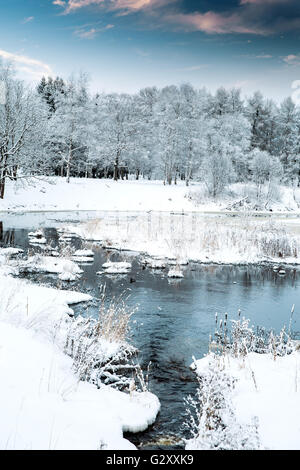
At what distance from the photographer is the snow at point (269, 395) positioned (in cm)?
450

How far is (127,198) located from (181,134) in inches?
563

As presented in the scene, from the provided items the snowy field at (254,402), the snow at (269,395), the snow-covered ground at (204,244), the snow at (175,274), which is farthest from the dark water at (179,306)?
the snow-covered ground at (204,244)

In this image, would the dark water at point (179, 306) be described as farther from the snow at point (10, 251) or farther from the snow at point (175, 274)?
the snow at point (10, 251)

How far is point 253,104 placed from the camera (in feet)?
186

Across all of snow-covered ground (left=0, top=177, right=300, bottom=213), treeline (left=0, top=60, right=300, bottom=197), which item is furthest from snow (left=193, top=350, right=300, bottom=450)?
treeline (left=0, top=60, right=300, bottom=197)

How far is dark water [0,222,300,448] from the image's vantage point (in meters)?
6.36

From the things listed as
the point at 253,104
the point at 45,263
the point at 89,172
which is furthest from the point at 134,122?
the point at 45,263

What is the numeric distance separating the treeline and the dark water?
29460 mm

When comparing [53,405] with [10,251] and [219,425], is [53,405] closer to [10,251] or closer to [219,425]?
[219,425]

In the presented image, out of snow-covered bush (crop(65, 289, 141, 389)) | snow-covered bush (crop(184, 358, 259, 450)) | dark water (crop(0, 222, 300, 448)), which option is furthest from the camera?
dark water (crop(0, 222, 300, 448))

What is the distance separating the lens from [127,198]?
141ft

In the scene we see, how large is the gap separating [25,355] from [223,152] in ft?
148

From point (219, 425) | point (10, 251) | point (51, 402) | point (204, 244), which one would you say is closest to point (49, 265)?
point (10, 251)

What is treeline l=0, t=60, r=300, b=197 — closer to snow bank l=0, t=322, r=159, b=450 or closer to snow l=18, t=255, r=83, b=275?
snow l=18, t=255, r=83, b=275
